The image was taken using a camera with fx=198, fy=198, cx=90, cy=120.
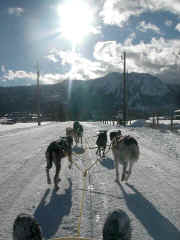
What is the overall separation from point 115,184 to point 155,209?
5.22 feet

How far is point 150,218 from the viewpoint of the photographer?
3.70m

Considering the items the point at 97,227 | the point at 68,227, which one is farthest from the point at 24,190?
the point at 97,227

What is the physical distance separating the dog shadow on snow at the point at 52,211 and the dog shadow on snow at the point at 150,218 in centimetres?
135

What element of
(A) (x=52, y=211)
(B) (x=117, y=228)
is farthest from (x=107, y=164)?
(B) (x=117, y=228)

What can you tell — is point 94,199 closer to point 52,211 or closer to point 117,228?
point 52,211

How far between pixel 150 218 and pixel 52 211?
192cm

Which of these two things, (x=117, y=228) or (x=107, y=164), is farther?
(x=107, y=164)

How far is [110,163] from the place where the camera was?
8.07 metres

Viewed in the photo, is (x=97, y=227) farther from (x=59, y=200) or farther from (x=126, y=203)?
(x=59, y=200)

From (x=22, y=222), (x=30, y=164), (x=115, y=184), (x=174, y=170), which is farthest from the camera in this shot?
(x=30, y=164)

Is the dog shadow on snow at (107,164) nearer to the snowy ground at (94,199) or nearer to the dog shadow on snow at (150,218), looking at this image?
the snowy ground at (94,199)

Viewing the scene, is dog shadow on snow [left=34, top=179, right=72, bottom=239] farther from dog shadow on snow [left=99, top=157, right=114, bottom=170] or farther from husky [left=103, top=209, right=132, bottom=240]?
dog shadow on snow [left=99, top=157, right=114, bottom=170]

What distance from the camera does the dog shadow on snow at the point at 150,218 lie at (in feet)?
10.6

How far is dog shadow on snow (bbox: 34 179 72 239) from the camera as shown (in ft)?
11.2
